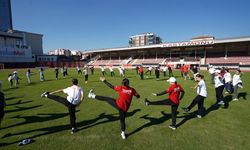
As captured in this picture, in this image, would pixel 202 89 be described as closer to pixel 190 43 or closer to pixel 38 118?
pixel 38 118

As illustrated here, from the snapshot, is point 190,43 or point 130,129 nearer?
point 130,129

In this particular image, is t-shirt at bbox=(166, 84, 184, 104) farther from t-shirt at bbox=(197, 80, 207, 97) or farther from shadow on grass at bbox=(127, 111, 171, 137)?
t-shirt at bbox=(197, 80, 207, 97)

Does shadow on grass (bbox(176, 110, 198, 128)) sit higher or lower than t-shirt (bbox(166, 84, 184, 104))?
lower

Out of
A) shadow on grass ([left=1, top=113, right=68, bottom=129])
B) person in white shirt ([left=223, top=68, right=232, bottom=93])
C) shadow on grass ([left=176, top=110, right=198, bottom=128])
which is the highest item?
person in white shirt ([left=223, top=68, right=232, bottom=93])

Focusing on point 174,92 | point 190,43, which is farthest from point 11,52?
point 174,92

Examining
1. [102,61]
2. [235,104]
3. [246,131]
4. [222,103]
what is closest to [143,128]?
[246,131]

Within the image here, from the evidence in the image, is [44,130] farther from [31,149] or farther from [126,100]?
[126,100]

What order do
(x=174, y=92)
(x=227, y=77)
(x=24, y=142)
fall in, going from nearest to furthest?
(x=24, y=142), (x=174, y=92), (x=227, y=77)

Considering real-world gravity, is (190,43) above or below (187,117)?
above

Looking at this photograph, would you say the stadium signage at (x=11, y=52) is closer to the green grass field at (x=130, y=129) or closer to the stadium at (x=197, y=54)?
the stadium at (x=197, y=54)

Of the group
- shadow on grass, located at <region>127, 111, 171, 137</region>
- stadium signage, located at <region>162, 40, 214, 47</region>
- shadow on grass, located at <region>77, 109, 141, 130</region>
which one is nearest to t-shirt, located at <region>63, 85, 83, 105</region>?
shadow on grass, located at <region>77, 109, 141, 130</region>

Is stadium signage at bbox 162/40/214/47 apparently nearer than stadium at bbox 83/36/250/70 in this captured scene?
No

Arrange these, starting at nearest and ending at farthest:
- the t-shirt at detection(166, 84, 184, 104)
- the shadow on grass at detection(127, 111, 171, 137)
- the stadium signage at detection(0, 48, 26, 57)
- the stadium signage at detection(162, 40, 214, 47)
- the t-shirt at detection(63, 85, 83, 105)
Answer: the t-shirt at detection(63, 85, 83, 105) → the t-shirt at detection(166, 84, 184, 104) → the shadow on grass at detection(127, 111, 171, 137) → the stadium signage at detection(162, 40, 214, 47) → the stadium signage at detection(0, 48, 26, 57)

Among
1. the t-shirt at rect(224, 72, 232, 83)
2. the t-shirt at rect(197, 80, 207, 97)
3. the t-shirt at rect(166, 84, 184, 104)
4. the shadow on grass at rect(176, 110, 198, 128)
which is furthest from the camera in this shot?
the t-shirt at rect(224, 72, 232, 83)
